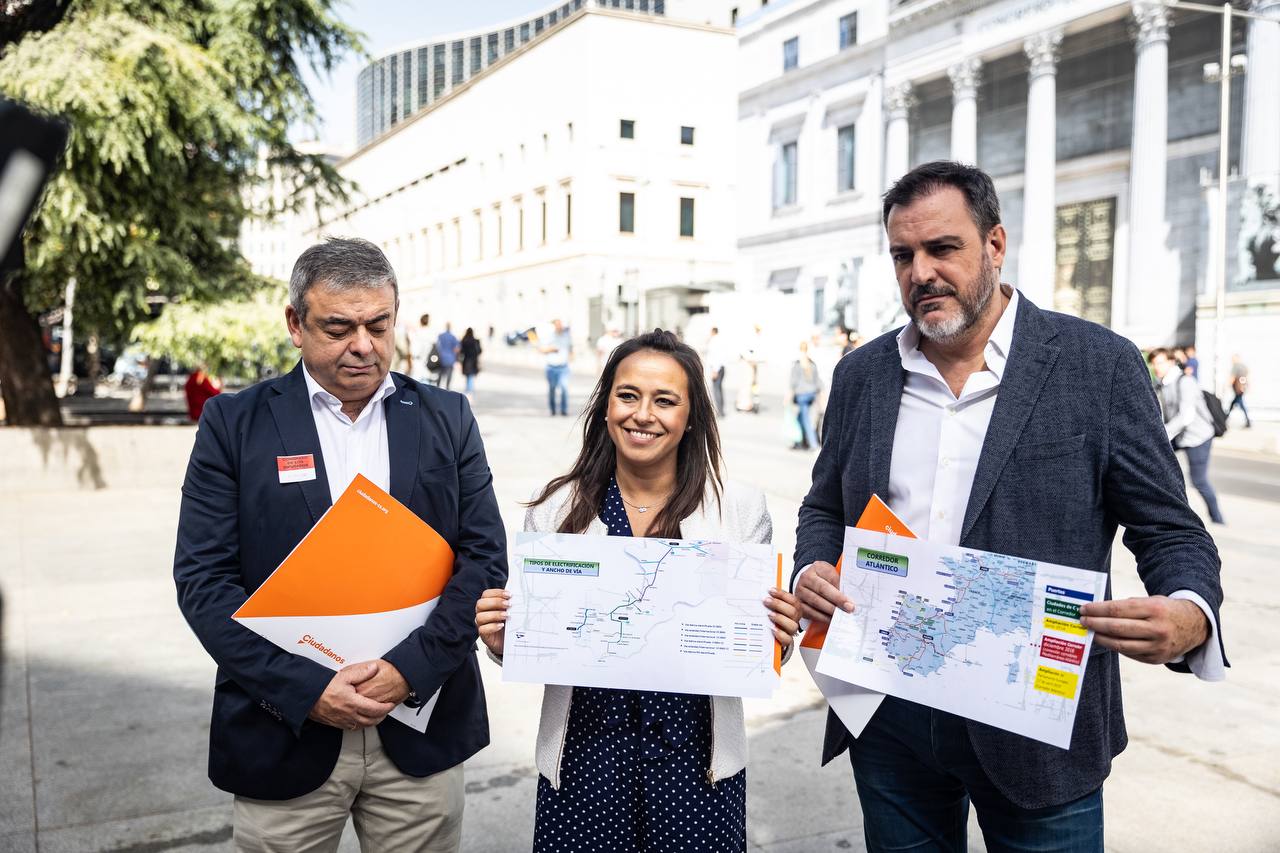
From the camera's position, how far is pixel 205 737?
4.89 meters

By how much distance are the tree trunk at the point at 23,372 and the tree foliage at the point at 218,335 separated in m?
1.21

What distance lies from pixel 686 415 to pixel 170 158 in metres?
Result: 11.2

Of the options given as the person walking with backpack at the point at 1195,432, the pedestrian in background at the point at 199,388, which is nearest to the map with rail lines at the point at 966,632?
the person walking with backpack at the point at 1195,432

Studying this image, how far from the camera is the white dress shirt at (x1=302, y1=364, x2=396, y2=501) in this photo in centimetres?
259

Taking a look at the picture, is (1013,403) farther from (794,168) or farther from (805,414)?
(794,168)

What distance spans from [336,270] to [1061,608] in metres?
1.79

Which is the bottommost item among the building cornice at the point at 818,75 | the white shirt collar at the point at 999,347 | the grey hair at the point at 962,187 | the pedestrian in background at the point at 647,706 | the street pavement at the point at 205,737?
the street pavement at the point at 205,737

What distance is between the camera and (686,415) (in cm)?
270

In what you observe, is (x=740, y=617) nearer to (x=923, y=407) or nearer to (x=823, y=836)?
(x=923, y=407)

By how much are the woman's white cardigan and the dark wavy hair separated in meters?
0.03

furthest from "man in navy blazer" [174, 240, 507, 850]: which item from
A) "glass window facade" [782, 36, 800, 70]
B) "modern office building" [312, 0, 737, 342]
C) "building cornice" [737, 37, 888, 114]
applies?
"modern office building" [312, 0, 737, 342]

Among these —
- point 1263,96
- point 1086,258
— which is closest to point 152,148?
point 1263,96

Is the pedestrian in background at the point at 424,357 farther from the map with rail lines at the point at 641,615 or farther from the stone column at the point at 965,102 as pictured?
the stone column at the point at 965,102

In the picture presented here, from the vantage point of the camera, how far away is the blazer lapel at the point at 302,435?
2.50 meters
